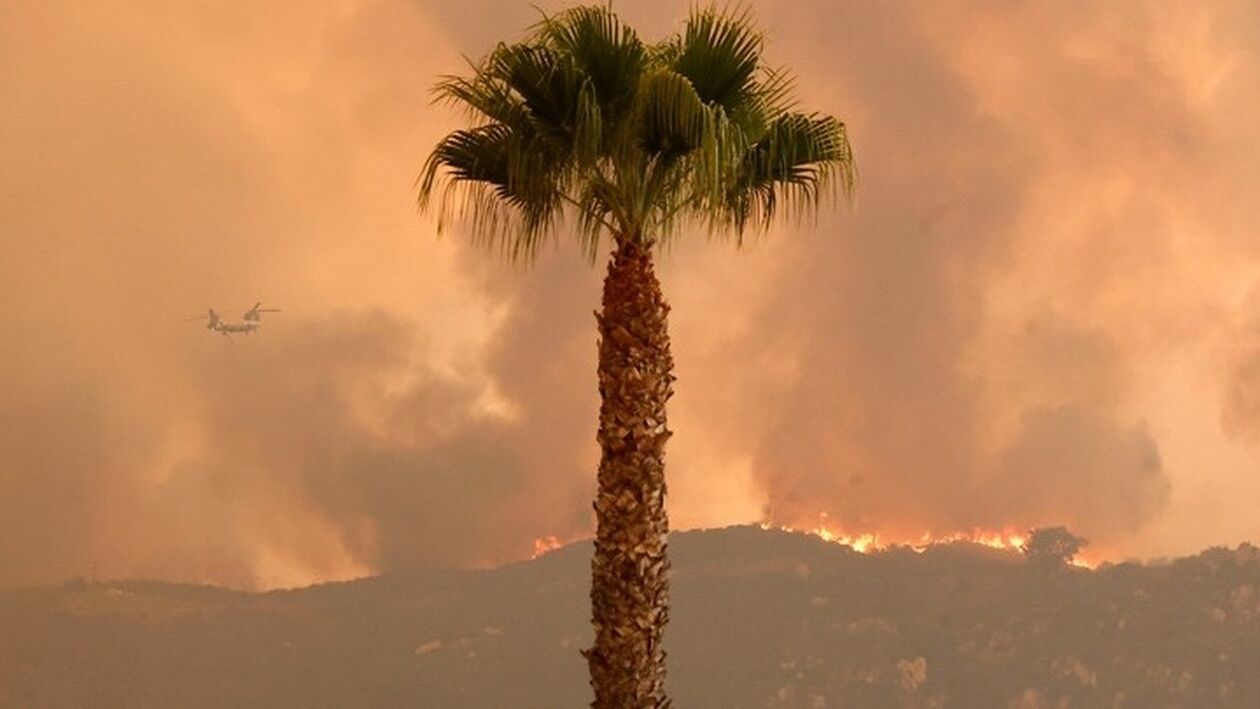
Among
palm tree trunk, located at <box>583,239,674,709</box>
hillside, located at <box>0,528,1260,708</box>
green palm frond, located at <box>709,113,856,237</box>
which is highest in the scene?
hillside, located at <box>0,528,1260,708</box>

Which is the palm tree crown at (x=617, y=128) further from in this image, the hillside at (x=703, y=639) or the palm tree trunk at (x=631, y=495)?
the hillside at (x=703, y=639)

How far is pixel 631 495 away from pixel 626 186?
1713 millimetres

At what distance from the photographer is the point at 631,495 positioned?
26.2 feet

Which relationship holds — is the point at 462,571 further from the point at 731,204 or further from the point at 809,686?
the point at 731,204

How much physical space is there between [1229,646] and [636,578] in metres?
127

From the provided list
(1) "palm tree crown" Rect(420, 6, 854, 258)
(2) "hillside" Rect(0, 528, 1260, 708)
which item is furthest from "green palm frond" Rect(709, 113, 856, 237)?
(2) "hillside" Rect(0, 528, 1260, 708)

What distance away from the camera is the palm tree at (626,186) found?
26.0ft

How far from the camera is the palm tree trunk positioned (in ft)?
26.1

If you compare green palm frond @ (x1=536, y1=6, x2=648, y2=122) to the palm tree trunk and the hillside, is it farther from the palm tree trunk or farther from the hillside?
the hillside

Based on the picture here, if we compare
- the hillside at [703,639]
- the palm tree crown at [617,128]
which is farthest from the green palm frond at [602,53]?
the hillside at [703,639]

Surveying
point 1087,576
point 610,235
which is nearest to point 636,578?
point 610,235

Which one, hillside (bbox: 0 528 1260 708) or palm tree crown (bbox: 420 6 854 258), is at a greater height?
hillside (bbox: 0 528 1260 708)

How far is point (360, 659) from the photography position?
414ft

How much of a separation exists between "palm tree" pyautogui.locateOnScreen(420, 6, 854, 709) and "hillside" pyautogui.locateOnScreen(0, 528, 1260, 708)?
99.7 m
